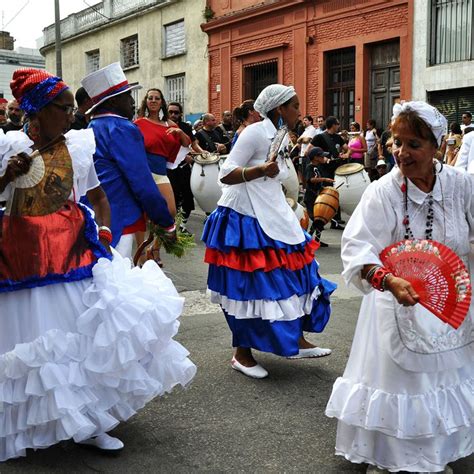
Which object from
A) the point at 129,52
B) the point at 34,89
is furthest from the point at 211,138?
the point at 129,52

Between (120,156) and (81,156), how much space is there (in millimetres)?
997

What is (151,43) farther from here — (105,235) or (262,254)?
(105,235)

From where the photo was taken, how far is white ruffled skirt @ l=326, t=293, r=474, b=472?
2906mm

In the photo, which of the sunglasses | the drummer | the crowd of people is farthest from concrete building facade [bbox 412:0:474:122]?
the sunglasses

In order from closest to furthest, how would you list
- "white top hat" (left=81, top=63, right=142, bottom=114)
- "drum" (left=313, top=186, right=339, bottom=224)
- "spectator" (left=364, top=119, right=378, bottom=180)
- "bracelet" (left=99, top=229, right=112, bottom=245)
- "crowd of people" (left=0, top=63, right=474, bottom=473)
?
"crowd of people" (left=0, top=63, right=474, bottom=473), "bracelet" (left=99, top=229, right=112, bottom=245), "white top hat" (left=81, top=63, right=142, bottom=114), "drum" (left=313, top=186, right=339, bottom=224), "spectator" (left=364, top=119, right=378, bottom=180)

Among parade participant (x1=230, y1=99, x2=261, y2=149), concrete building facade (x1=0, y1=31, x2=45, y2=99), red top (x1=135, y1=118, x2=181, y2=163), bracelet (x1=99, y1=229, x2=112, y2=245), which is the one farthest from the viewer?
concrete building facade (x1=0, y1=31, x2=45, y2=99)

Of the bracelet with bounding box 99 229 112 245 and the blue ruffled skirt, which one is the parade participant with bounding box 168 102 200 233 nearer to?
the blue ruffled skirt

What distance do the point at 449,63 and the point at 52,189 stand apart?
15638mm

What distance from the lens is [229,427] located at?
375 cm

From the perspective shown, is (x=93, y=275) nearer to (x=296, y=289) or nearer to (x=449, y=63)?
(x=296, y=289)

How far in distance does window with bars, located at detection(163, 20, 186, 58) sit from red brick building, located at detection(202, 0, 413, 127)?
1.93 metres

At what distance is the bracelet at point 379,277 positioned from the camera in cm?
285

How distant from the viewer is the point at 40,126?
338cm

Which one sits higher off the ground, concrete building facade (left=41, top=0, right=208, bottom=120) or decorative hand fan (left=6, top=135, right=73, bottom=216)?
concrete building facade (left=41, top=0, right=208, bottom=120)
